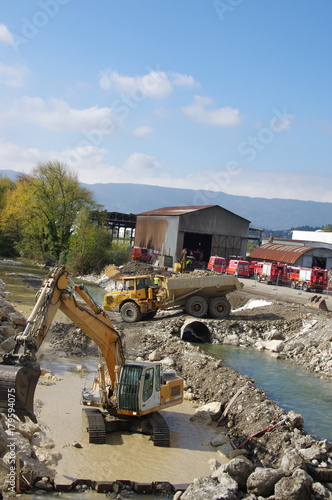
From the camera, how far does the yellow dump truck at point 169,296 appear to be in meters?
23.3

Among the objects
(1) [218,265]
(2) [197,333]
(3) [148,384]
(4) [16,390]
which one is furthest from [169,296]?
(1) [218,265]

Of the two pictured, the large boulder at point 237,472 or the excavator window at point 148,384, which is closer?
the large boulder at point 237,472

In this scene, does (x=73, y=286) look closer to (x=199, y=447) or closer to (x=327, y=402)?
(x=199, y=447)

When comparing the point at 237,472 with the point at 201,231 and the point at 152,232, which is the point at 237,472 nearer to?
the point at 201,231

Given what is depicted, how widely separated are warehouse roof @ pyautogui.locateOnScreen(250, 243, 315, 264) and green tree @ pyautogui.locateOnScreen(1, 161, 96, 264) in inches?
757

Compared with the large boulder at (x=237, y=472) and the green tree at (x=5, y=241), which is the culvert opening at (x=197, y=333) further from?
the green tree at (x=5, y=241)

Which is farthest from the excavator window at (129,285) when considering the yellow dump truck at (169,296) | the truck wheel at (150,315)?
the truck wheel at (150,315)

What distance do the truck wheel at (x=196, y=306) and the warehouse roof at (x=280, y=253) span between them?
2225cm

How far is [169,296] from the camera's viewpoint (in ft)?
77.8

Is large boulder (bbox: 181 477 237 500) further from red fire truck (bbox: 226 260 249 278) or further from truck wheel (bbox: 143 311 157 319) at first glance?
red fire truck (bbox: 226 260 249 278)

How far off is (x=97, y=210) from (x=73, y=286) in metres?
43.2

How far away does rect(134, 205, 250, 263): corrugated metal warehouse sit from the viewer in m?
46.5

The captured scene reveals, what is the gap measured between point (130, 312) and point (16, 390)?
15814 millimetres

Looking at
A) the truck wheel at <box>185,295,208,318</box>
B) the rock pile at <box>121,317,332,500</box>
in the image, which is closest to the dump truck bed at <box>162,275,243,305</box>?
the truck wheel at <box>185,295,208,318</box>
